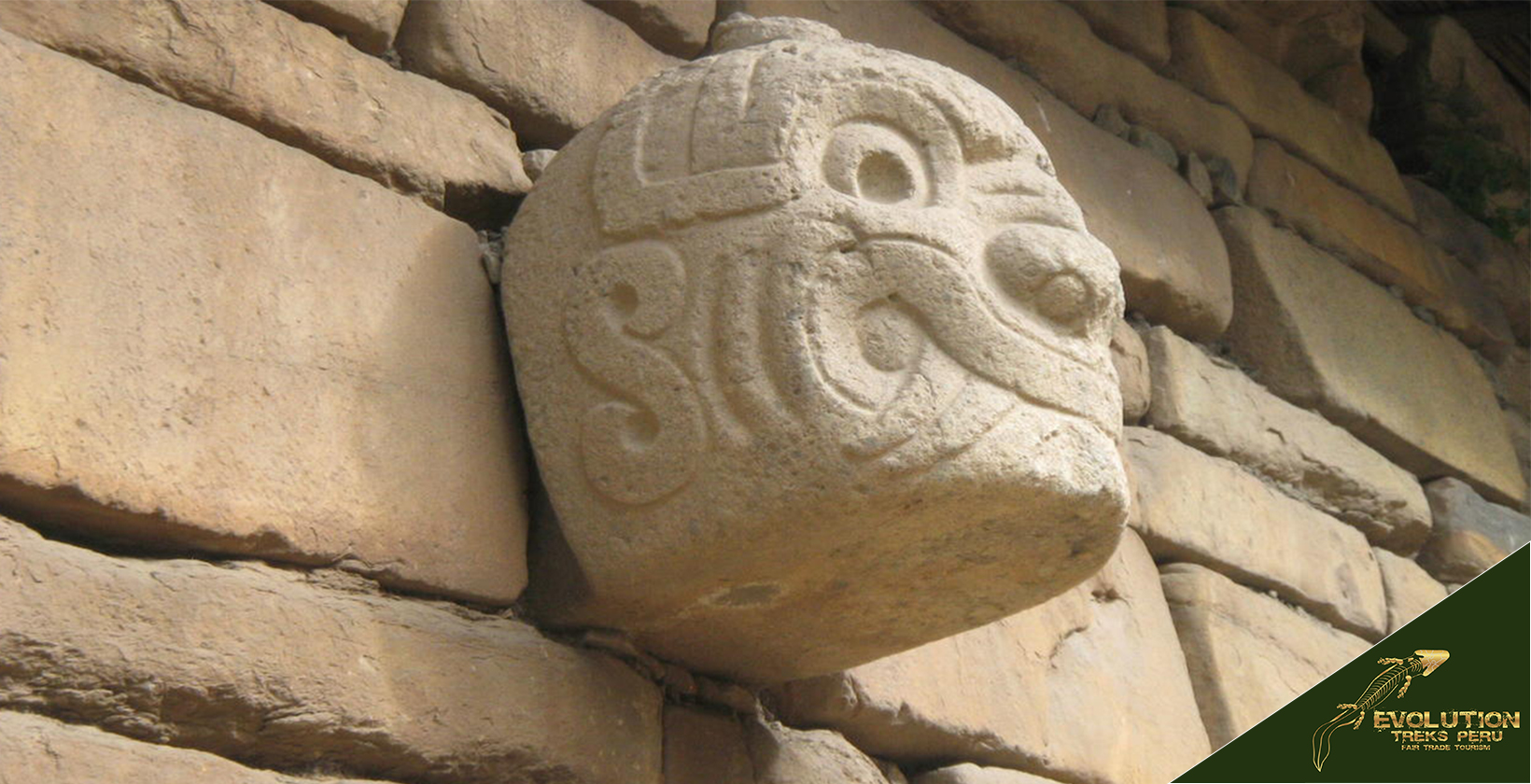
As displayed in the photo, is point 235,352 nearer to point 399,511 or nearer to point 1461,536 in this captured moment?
point 399,511

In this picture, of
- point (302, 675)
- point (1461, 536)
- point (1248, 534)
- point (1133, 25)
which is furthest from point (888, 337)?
point (1461, 536)

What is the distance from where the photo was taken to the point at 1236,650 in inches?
119

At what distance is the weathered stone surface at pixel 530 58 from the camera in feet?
Result: 7.45

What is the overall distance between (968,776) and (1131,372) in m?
1.00

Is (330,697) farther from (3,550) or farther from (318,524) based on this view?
(3,550)

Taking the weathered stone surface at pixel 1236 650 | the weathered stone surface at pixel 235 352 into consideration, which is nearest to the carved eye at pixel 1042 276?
the weathered stone surface at pixel 235 352

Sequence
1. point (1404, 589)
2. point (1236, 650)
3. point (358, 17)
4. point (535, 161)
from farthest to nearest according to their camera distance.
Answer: point (1404, 589) < point (1236, 650) < point (535, 161) < point (358, 17)

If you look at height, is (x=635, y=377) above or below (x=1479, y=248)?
above

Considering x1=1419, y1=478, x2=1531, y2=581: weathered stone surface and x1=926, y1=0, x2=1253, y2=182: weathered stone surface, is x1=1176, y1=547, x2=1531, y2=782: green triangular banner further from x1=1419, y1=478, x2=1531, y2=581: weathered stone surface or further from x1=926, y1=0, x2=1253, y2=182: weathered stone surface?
x1=926, y1=0, x2=1253, y2=182: weathered stone surface

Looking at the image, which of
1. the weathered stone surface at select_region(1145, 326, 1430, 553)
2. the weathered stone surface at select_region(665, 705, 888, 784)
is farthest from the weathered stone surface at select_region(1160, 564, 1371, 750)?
the weathered stone surface at select_region(665, 705, 888, 784)

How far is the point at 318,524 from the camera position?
181 cm

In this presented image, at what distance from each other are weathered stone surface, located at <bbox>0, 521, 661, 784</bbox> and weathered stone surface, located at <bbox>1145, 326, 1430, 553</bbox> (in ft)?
5.12

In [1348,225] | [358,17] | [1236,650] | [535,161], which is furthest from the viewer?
[1348,225]

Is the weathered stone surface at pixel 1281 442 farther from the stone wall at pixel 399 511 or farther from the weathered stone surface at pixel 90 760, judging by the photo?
the weathered stone surface at pixel 90 760
